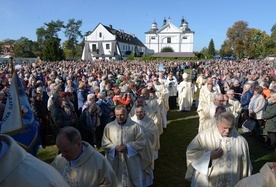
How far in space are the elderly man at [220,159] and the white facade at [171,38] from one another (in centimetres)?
9328

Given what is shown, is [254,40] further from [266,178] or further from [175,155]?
[266,178]

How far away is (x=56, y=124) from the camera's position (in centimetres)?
621

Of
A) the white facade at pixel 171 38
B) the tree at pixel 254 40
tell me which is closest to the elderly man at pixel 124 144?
the tree at pixel 254 40

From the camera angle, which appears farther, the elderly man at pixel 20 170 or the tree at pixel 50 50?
the tree at pixel 50 50

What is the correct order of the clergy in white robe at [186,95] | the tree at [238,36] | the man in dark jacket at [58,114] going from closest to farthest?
the man in dark jacket at [58,114] → the clergy in white robe at [186,95] → the tree at [238,36]

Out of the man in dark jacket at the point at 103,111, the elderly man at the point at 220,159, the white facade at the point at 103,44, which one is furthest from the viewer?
the white facade at the point at 103,44

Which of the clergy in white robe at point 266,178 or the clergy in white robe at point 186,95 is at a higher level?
the clergy in white robe at point 266,178

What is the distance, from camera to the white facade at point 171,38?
94938mm

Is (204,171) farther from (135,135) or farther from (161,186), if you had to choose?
(161,186)

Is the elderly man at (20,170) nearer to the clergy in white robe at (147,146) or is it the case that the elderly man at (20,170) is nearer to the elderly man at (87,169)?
the elderly man at (87,169)

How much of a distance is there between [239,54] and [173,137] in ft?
230

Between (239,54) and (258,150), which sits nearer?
(258,150)

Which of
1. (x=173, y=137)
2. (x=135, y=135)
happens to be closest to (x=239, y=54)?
(x=173, y=137)

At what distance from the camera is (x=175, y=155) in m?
7.59
